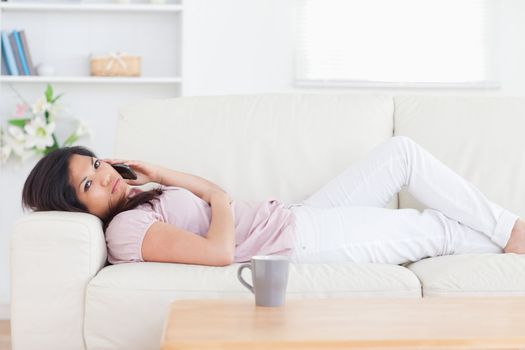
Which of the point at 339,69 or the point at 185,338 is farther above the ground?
the point at 339,69

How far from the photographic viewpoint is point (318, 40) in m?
4.16

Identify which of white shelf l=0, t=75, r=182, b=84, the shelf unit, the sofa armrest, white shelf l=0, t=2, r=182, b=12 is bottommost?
the sofa armrest

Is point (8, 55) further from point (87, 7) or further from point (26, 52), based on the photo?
point (87, 7)

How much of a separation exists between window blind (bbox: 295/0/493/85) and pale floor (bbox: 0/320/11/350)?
1889mm

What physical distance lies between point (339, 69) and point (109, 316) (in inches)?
100

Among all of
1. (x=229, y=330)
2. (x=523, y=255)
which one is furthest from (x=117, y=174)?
(x=523, y=255)

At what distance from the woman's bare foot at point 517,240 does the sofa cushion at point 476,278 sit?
18 centimetres

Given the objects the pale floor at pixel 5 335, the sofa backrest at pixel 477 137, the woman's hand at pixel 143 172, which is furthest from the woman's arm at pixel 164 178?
the pale floor at pixel 5 335

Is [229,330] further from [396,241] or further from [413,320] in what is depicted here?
[396,241]

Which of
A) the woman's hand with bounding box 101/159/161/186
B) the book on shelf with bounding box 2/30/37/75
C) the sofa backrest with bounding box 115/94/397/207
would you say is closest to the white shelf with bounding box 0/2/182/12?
the book on shelf with bounding box 2/30/37/75

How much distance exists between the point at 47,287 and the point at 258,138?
99cm

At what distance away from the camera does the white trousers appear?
2.28 m

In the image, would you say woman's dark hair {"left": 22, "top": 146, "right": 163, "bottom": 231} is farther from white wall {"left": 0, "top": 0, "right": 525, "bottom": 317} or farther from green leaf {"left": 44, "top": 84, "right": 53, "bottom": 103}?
white wall {"left": 0, "top": 0, "right": 525, "bottom": 317}

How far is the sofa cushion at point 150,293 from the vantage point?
1.92m
